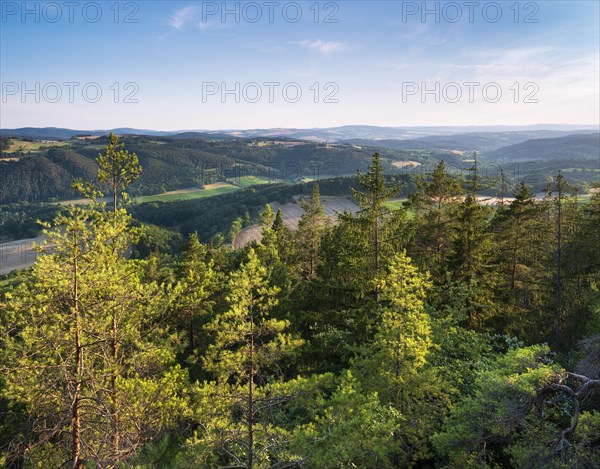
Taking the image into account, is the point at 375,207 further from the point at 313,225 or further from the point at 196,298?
Result: the point at 313,225

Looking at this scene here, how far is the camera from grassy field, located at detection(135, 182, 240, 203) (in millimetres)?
169625

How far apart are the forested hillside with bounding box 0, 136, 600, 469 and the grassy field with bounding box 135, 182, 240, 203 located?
15036 cm

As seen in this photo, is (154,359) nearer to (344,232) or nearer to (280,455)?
(280,455)

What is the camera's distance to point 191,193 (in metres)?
181

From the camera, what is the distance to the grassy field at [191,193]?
169625 millimetres

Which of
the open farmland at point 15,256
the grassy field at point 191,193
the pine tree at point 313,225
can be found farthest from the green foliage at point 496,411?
the grassy field at point 191,193

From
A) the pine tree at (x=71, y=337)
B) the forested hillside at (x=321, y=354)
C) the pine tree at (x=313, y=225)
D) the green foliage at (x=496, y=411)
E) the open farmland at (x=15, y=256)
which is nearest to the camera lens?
the pine tree at (x=71, y=337)

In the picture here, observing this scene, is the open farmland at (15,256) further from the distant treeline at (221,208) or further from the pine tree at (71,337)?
the pine tree at (71,337)

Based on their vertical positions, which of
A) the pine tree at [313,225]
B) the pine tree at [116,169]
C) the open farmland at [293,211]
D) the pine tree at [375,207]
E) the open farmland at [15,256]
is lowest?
the open farmland at [15,256]

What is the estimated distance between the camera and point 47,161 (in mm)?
193250

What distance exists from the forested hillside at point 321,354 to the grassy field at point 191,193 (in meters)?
150

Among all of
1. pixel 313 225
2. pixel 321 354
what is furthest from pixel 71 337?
pixel 313 225

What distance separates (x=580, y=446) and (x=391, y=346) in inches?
290

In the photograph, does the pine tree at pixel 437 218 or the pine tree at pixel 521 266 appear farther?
the pine tree at pixel 437 218
